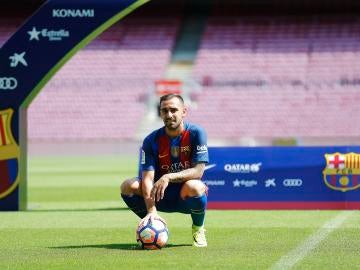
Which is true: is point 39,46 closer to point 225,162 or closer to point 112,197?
point 225,162

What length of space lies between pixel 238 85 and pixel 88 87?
22.2 ft

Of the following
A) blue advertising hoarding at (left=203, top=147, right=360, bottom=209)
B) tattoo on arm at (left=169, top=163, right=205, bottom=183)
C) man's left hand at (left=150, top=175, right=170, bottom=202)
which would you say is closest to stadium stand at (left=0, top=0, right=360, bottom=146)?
blue advertising hoarding at (left=203, top=147, right=360, bottom=209)

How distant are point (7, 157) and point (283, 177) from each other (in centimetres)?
415

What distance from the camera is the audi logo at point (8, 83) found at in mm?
14062

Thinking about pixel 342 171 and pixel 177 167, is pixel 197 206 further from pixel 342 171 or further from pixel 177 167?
pixel 342 171

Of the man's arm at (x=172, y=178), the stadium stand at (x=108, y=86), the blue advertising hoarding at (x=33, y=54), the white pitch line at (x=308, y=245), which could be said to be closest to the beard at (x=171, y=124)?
the man's arm at (x=172, y=178)

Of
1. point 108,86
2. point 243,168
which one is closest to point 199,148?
point 243,168

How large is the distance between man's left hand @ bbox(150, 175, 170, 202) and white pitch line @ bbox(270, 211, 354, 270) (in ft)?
4.31

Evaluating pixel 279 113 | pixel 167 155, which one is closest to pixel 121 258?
pixel 167 155

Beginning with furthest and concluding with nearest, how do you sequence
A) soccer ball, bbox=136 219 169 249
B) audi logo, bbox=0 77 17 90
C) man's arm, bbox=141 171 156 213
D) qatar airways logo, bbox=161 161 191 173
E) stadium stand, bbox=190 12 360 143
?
stadium stand, bbox=190 12 360 143 < audi logo, bbox=0 77 17 90 < qatar airways logo, bbox=161 161 191 173 < man's arm, bbox=141 171 156 213 < soccer ball, bbox=136 219 169 249

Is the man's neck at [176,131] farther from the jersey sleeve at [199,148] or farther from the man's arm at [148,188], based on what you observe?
the man's arm at [148,188]

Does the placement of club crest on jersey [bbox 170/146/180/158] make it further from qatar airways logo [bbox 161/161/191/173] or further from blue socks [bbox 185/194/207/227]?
blue socks [bbox 185/194/207/227]

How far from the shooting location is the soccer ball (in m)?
8.84

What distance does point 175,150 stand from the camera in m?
9.30
